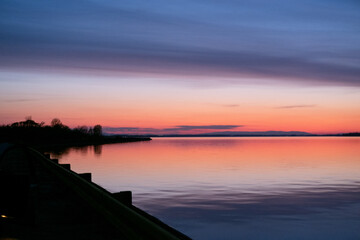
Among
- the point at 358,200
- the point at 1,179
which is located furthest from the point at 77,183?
the point at 358,200

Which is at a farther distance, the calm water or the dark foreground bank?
the calm water

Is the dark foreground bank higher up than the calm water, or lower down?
higher up

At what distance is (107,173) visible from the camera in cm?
Answer: 4156

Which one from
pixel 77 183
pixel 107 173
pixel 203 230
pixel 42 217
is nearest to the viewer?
pixel 42 217

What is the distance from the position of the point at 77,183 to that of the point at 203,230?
754 centimetres

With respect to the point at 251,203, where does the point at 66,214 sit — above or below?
above

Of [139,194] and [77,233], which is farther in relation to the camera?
[139,194]

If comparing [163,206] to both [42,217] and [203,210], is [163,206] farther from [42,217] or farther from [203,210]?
[42,217]

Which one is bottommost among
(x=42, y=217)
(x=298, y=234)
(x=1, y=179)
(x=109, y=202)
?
(x=298, y=234)

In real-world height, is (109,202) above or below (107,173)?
above

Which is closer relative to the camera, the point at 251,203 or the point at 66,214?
the point at 66,214

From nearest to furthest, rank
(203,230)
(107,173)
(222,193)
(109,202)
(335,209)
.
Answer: (109,202) → (203,230) → (335,209) → (222,193) → (107,173)

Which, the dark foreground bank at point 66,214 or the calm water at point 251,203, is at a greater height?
the dark foreground bank at point 66,214

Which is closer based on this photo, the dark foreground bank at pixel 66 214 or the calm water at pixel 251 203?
the dark foreground bank at pixel 66 214
